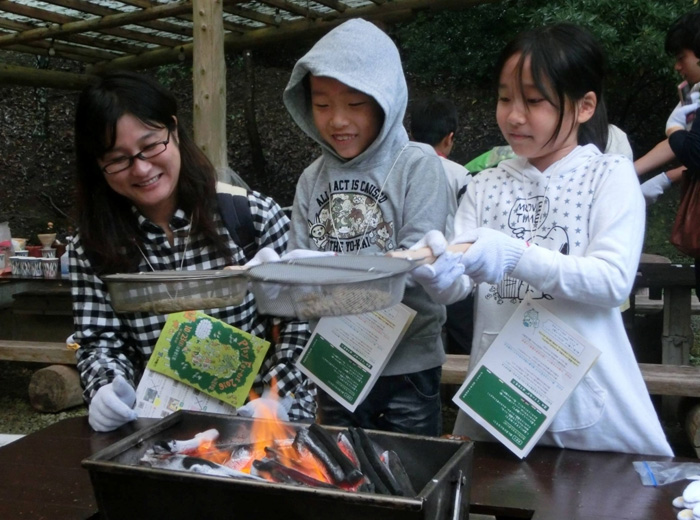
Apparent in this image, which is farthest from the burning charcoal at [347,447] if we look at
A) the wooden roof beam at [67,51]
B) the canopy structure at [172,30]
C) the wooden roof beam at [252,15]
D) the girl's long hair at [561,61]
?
the wooden roof beam at [67,51]

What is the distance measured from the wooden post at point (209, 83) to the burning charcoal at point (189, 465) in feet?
13.0

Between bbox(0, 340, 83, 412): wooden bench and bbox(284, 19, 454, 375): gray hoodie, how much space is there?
369 cm

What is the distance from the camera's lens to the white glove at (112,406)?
6.56 ft

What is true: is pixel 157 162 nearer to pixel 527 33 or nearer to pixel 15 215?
pixel 527 33

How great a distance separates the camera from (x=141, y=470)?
143 cm

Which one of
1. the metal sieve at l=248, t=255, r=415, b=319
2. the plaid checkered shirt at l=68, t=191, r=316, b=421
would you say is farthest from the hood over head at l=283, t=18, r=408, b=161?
the metal sieve at l=248, t=255, r=415, b=319

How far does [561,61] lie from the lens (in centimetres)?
183

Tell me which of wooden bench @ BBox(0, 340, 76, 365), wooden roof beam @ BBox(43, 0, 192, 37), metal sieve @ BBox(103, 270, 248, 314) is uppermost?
wooden roof beam @ BBox(43, 0, 192, 37)

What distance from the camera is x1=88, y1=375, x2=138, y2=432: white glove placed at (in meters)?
2.00

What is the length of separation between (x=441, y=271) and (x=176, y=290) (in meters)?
0.54

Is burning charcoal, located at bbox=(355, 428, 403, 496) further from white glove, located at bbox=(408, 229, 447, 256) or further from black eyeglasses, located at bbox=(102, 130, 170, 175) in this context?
black eyeglasses, located at bbox=(102, 130, 170, 175)

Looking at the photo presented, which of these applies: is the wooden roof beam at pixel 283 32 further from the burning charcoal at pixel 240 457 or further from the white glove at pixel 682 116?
the burning charcoal at pixel 240 457

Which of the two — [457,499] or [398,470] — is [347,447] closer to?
[398,470]

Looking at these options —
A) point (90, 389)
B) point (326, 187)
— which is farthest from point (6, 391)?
point (326, 187)
